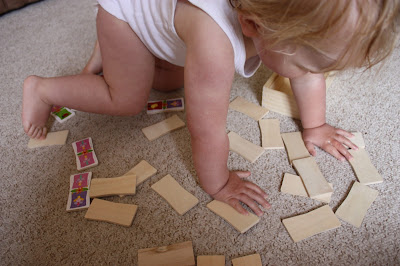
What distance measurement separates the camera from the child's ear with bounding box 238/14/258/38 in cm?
63

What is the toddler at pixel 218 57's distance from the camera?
0.52 metres

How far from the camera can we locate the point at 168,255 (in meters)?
0.71

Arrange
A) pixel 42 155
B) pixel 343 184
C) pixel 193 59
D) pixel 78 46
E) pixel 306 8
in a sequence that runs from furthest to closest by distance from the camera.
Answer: pixel 78 46 < pixel 42 155 < pixel 343 184 < pixel 193 59 < pixel 306 8

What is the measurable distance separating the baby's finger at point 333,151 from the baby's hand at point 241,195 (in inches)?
8.7

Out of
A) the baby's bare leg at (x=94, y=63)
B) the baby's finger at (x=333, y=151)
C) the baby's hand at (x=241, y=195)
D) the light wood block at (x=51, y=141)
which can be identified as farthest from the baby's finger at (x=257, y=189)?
the baby's bare leg at (x=94, y=63)

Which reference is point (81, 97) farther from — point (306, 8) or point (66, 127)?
point (306, 8)

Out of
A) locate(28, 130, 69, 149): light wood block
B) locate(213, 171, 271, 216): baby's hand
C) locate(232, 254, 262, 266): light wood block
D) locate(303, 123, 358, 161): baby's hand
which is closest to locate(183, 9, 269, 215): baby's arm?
locate(213, 171, 271, 216): baby's hand

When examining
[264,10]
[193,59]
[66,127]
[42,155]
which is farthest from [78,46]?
[264,10]

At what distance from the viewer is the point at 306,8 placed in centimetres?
51

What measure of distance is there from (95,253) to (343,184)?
60 cm

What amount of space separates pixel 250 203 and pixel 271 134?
0.24 metres

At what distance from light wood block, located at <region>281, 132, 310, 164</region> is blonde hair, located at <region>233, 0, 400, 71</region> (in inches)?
13.6

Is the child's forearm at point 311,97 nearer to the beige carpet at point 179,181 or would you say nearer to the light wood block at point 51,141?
the beige carpet at point 179,181

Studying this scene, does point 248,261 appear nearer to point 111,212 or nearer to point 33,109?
point 111,212
